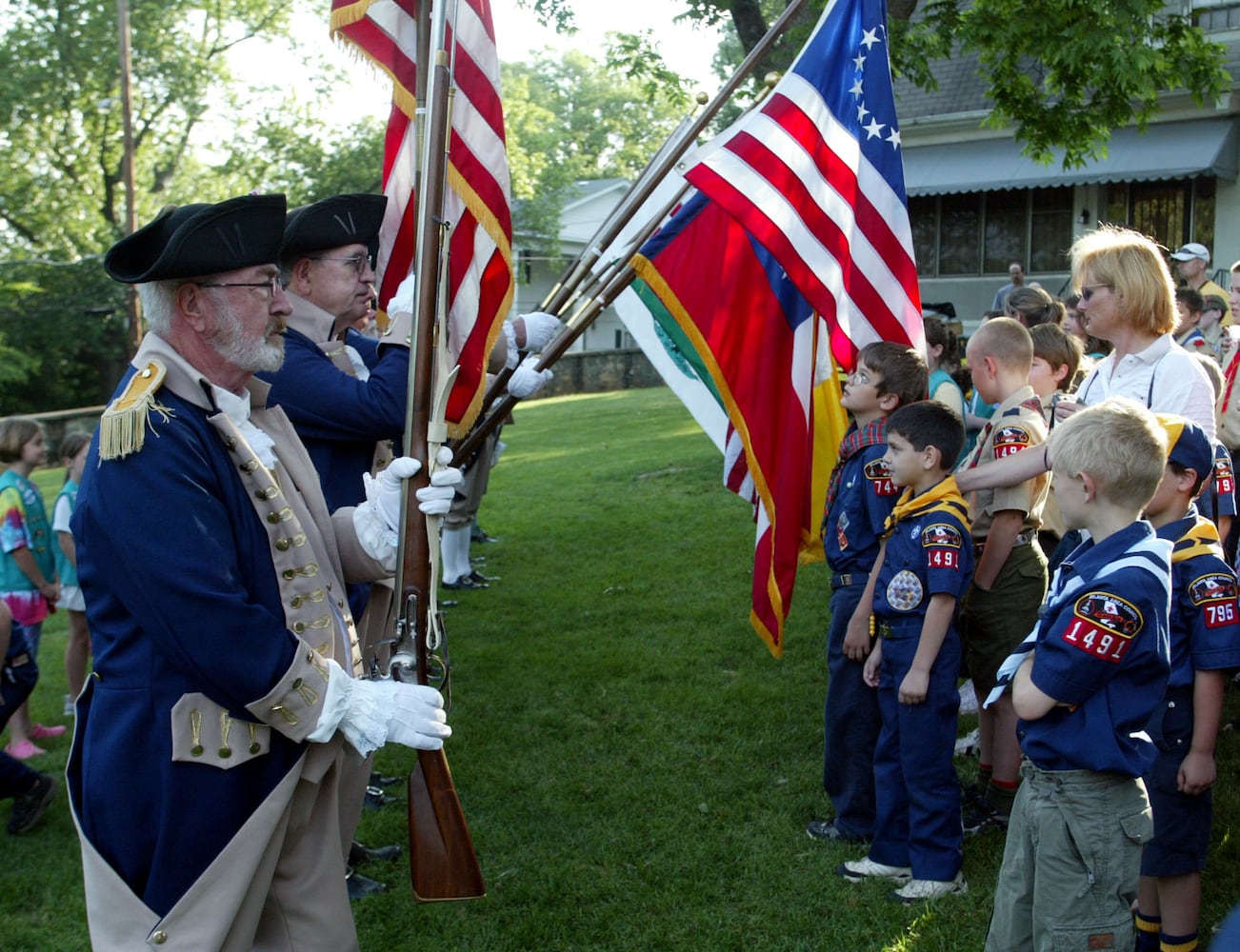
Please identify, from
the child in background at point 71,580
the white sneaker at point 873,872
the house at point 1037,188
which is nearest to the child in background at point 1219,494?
the white sneaker at point 873,872

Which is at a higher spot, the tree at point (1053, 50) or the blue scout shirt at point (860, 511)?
the tree at point (1053, 50)

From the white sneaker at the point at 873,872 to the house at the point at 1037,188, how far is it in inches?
523

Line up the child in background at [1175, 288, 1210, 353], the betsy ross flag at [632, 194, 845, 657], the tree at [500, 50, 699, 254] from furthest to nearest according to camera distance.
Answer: the tree at [500, 50, 699, 254]
the child in background at [1175, 288, 1210, 353]
the betsy ross flag at [632, 194, 845, 657]

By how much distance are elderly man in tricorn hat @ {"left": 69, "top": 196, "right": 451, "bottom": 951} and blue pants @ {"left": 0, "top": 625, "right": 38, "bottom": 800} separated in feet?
9.14

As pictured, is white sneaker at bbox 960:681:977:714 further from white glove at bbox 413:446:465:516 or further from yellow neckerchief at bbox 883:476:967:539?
white glove at bbox 413:446:465:516

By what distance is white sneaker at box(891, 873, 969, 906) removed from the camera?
4.02m

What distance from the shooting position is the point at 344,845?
348 cm

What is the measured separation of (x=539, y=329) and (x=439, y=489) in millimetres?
1520

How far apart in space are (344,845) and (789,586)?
6.70ft

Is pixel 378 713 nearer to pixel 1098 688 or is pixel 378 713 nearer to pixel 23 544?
pixel 1098 688

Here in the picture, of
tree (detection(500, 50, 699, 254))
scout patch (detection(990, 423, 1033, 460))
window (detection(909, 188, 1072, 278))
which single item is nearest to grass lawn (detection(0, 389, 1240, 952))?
scout patch (detection(990, 423, 1033, 460))

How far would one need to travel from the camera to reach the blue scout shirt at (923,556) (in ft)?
12.9

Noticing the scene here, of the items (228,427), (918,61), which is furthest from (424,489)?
(918,61)

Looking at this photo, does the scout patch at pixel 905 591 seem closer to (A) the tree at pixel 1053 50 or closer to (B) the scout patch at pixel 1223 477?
(B) the scout patch at pixel 1223 477
